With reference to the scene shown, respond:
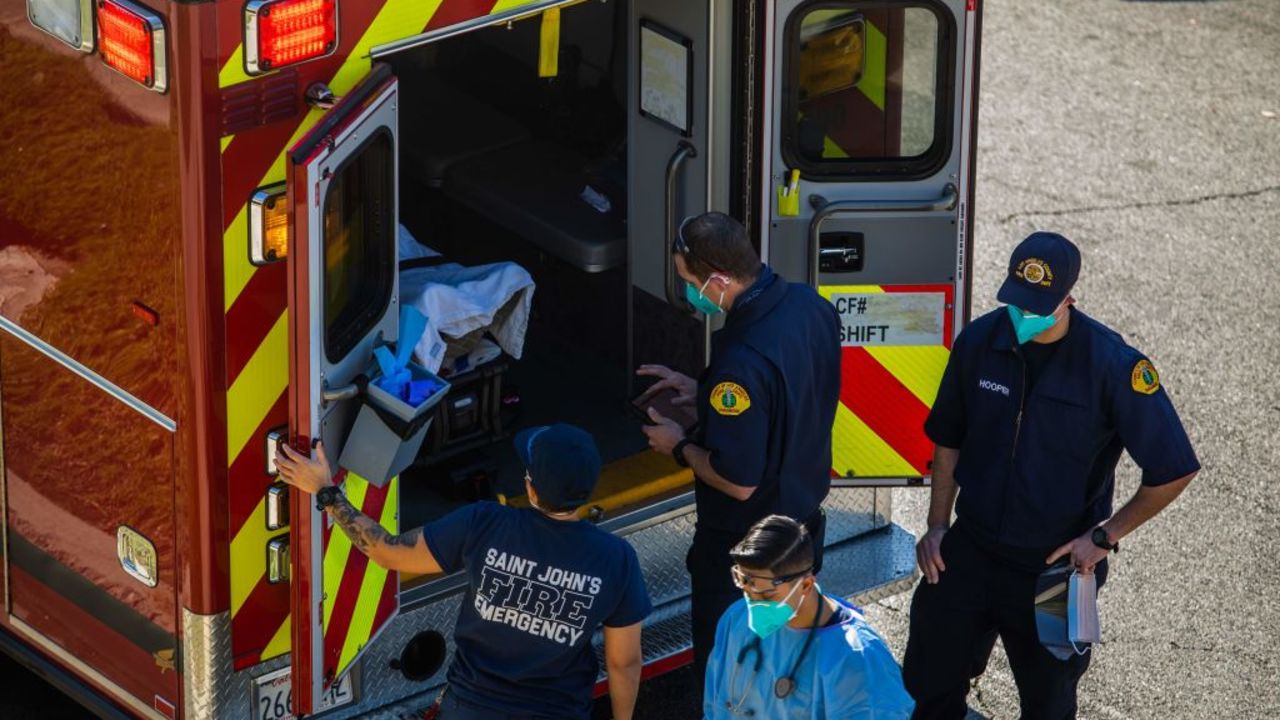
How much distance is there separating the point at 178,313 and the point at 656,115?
1879 mm

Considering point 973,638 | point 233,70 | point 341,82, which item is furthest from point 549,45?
point 973,638

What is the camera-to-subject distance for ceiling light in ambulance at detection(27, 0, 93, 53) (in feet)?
13.2

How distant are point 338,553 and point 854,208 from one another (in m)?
1.73

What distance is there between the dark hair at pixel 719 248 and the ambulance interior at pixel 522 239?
825mm

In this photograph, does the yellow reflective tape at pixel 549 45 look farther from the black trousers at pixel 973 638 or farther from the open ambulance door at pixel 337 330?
the black trousers at pixel 973 638

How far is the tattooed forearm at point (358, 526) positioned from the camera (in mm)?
4246

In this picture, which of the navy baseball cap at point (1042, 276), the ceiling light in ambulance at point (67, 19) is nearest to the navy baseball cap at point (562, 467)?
the navy baseball cap at point (1042, 276)

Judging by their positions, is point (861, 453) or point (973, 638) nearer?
point (973, 638)

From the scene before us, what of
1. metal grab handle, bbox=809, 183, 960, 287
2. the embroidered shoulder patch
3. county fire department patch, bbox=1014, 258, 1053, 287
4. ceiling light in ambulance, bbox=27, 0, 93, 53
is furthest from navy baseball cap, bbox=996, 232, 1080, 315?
ceiling light in ambulance, bbox=27, 0, 93, 53

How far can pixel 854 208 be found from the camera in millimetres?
5250

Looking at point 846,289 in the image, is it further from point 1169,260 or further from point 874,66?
point 1169,260

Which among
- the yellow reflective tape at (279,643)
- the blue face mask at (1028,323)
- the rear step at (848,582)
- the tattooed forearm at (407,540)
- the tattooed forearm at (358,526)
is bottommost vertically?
the rear step at (848,582)

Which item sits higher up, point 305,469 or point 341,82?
point 341,82

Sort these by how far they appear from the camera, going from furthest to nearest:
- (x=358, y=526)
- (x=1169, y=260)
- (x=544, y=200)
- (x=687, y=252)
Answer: (x=1169, y=260), (x=544, y=200), (x=687, y=252), (x=358, y=526)
